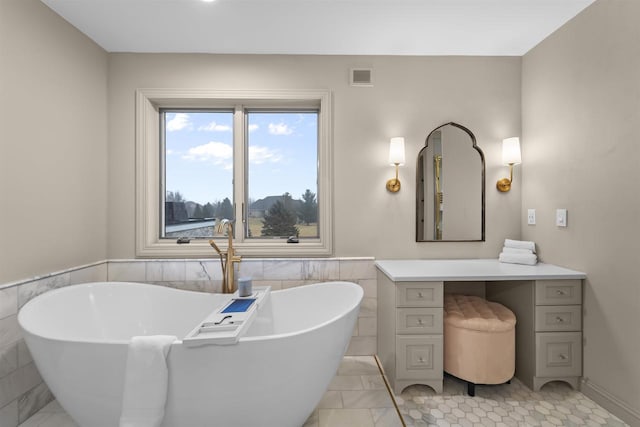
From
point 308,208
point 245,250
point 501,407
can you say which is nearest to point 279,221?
point 308,208

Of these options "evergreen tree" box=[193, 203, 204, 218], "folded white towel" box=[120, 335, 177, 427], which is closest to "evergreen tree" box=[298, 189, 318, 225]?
"evergreen tree" box=[193, 203, 204, 218]

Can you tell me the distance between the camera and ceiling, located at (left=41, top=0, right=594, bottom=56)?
1940mm

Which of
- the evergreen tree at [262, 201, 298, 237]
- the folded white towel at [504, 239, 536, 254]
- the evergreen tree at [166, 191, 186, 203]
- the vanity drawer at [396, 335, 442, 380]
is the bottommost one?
the vanity drawer at [396, 335, 442, 380]

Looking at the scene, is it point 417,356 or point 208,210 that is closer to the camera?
point 417,356

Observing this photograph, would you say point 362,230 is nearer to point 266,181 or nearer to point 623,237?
point 266,181

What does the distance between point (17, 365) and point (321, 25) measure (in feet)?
8.76

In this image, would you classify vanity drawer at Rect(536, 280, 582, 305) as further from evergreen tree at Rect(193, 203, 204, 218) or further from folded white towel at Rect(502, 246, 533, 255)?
evergreen tree at Rect(193, 203, 204, 218)

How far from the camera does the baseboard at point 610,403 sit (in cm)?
168

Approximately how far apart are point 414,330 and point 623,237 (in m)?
Answer: 1.24

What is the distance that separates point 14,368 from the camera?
5.65 ft

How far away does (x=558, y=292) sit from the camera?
198cm

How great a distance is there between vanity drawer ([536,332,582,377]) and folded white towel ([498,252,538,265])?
0.48 metres

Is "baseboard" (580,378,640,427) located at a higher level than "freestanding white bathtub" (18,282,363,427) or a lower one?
lower

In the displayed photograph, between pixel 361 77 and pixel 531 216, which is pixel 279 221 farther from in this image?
pixel 531 216
